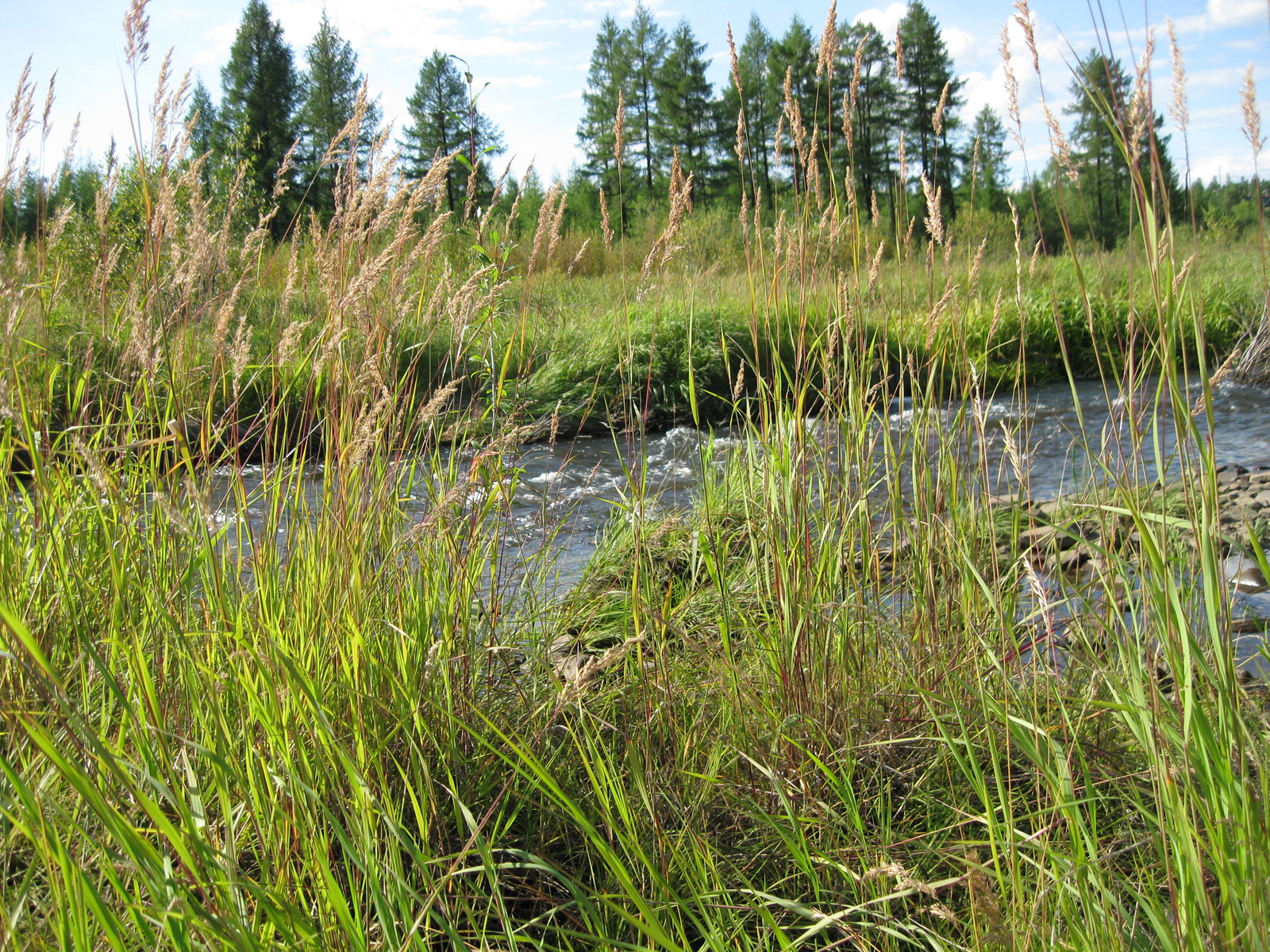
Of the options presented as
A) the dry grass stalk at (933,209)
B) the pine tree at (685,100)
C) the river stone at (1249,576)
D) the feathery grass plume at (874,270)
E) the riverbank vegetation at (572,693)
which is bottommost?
the river stone at (1249,576)

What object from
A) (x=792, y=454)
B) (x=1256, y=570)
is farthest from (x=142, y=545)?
(x=1256, y=570)

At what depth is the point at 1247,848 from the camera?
95cm

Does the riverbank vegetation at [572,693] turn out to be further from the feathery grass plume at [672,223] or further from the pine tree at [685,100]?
the pine tree at [685,100]

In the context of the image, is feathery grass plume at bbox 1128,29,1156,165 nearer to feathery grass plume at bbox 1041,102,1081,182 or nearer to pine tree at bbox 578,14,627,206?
feathery grass plume at bbox 1041,102,1081,182

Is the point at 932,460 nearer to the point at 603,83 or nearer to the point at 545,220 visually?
the point at 545,220

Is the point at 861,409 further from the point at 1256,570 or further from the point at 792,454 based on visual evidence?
the point at 1256,570

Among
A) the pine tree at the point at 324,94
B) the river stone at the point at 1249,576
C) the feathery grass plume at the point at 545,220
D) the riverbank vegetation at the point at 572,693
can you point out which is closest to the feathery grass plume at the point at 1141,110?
the riverbank vegetation at the point at 572,693

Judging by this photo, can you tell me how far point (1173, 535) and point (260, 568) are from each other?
1.69 m

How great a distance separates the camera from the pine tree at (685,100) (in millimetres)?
36312

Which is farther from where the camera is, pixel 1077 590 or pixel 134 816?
pixel 1077 590

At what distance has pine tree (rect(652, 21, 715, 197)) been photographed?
3631cm

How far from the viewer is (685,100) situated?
37031 millimetres

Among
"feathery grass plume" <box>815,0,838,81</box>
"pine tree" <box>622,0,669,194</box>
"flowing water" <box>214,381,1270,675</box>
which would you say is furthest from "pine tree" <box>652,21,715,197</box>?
"feathery grass plume" <box>815,0,838,81</box>

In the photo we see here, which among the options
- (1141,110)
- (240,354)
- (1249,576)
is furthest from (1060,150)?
(1249,576)
